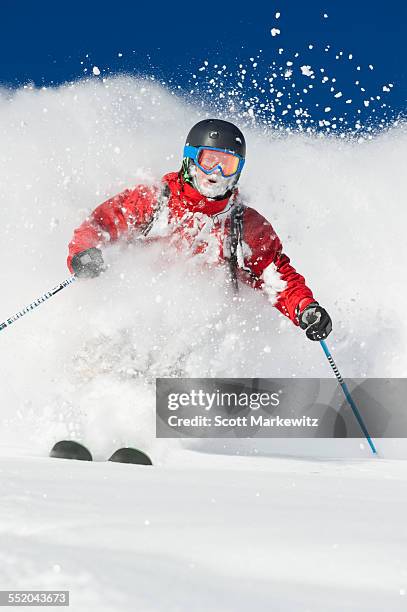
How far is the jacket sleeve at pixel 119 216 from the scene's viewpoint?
473 cm

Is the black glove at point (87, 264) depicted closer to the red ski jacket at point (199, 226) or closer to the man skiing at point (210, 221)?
the man skiing at point (210, 221)

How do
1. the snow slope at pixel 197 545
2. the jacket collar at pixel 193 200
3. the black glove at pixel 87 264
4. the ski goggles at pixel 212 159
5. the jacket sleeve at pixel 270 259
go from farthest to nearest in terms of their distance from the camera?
the jacket sleeve at pixel 270 259
the jacket collar at pixel 193 200
the ski goggles at pixel 212 159
the black glove at pixel 87 264
the snow slope at pixel 197 545

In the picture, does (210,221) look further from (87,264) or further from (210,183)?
(87,264)

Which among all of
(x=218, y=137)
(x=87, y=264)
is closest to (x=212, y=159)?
(x=218, y=137)

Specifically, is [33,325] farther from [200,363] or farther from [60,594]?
[60,594]

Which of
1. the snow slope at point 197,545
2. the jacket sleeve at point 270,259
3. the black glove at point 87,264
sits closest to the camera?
the snow slope at point 197,545

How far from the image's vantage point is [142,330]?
5492mm

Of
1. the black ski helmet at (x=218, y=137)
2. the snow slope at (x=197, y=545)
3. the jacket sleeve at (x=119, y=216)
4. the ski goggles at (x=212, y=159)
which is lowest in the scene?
the snow slope at (x=197, y=545)

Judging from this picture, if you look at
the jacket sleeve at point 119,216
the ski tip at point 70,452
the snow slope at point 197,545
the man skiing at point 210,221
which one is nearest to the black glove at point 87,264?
the man skiing at point 210,221

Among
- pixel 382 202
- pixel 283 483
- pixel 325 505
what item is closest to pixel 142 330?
pixel 283 483

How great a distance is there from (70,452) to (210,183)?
2222mm

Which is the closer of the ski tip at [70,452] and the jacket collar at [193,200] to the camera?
the ski tip at [70,452]

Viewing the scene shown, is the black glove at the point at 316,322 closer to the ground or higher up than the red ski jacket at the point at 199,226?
closer to the ground

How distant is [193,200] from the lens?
482 cm
